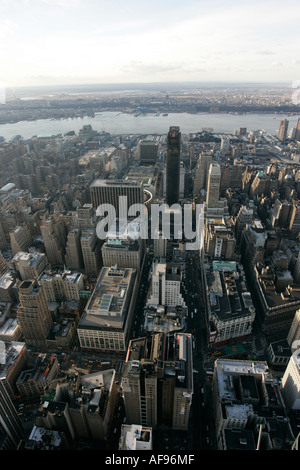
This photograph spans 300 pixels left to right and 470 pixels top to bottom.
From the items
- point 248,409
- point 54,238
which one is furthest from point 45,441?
point 54,238

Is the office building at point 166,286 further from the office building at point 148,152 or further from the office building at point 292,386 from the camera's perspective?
the office building at point 148,152

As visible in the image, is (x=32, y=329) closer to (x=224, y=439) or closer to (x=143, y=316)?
(x=143, y=316)

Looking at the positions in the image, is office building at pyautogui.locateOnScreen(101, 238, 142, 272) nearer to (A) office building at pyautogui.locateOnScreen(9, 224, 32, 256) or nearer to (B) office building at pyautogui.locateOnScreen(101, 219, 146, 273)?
(B) office building at pyautogui.locateOnScreen(101, 219, 146, 273)

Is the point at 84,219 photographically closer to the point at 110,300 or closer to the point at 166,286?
the point at 110,300

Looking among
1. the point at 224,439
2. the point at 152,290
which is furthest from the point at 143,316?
the point at 224,439

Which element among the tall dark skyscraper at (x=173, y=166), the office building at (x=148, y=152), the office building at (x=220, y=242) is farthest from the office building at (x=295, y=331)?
the office building at (x=148, y=152)
